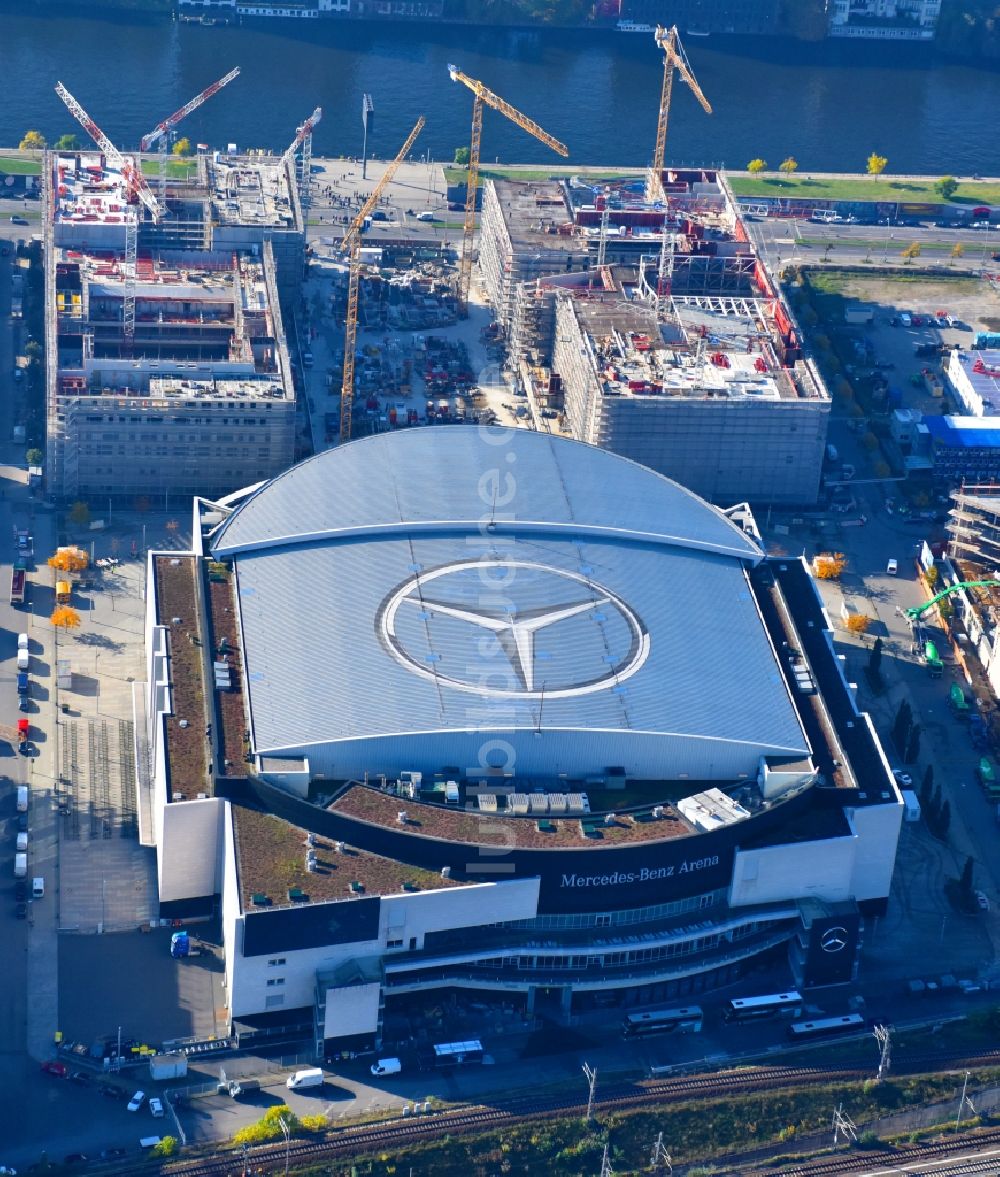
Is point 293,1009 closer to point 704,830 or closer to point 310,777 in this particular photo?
point 310,777

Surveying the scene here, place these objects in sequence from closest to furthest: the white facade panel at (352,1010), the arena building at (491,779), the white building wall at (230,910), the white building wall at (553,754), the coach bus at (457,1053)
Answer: the white facade panel at (352,1010) → the white building wall at (230,910) → the coach bus at (457,1053) → the arena building at (491,779) → the white building wall at (553,754)

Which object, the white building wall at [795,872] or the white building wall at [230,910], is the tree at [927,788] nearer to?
the white building wall at [795,872]

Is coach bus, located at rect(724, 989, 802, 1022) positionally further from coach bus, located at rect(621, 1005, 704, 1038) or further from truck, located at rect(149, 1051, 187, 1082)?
truck, located at rect(149, 1051, 187, 1082)

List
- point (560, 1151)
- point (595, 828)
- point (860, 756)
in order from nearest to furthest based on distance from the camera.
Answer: point (560, 1151) < point (595, 828) < point (860, 756)

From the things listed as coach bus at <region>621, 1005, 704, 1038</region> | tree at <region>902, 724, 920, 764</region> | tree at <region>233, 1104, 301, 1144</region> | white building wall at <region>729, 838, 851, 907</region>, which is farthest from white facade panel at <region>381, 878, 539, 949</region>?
tree at <region>902, 724, 920, 764</region>

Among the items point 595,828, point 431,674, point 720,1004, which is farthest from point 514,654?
point 720,1004

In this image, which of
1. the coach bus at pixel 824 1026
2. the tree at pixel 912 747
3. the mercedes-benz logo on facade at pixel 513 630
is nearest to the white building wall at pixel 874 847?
the coach bus at pixel 824 1026
